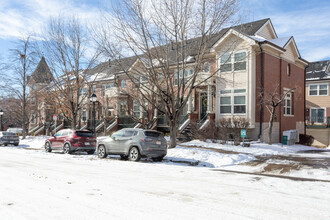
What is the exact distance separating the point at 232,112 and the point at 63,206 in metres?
18.4

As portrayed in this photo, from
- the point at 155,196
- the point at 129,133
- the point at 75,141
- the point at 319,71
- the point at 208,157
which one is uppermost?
the point at 319,71

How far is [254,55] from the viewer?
858 inches


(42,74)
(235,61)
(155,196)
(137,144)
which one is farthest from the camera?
(42,74)

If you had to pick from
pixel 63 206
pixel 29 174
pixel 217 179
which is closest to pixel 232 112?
pixel 217 179

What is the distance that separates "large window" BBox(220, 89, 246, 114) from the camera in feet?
72.8

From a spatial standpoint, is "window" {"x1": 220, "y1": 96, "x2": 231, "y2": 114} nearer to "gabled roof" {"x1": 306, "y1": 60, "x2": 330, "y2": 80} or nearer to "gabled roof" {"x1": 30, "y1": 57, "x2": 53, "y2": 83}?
"gabled roof" {"x1": 30, "y1": 57, "x2": 53, "y2": 83}

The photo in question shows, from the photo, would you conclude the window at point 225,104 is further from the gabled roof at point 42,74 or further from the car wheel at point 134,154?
the gabled roof at point 42,74

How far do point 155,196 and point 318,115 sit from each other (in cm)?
3495

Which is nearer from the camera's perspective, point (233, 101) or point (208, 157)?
point (208, 157)

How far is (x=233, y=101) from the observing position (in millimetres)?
22578

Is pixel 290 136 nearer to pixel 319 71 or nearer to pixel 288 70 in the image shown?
pixel 288 70

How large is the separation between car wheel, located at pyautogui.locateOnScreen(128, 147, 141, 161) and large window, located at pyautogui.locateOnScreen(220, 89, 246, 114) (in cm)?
1120

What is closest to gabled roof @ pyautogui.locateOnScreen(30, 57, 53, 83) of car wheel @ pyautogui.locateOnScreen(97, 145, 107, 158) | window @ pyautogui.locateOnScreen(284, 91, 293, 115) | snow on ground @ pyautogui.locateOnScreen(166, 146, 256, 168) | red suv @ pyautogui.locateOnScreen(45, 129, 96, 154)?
red suv @ pyautogui.locateOnScreen(45, 129, 96, 154)

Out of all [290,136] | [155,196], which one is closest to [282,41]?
[290,136]
